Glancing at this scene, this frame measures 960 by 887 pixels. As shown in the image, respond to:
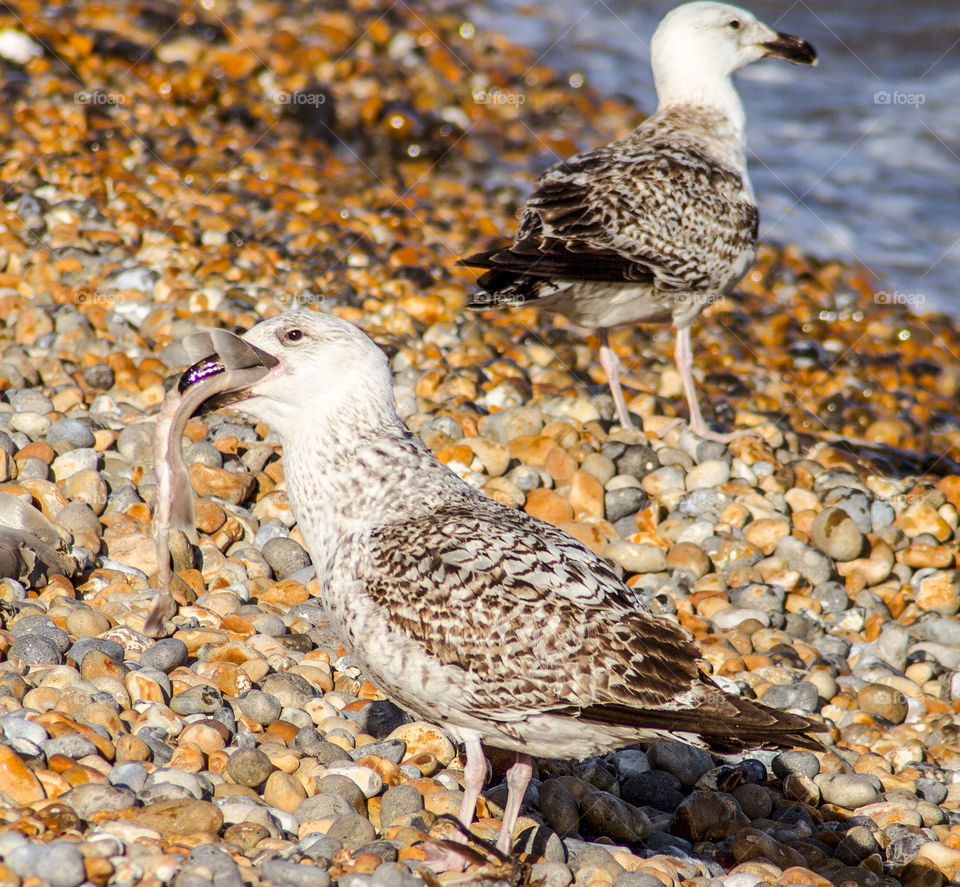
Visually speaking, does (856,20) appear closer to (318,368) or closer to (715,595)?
(715,595)

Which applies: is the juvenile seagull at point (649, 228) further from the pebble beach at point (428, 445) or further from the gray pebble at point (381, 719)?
the gray pebble at point (381, 719)

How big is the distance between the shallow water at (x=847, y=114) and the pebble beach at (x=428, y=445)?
1.90ft

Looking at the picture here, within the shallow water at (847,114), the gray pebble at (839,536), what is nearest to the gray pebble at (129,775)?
the gray pebble at (839,536)

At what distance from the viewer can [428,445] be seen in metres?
5.90

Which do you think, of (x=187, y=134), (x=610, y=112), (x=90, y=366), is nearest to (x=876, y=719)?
(x=90, y=366)

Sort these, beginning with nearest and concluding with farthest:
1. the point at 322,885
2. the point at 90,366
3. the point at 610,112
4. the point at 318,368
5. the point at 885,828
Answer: the point at 322,885 → the point at 318,368 → the point at 885,828 → the point at 90,366 → the point at 610,112

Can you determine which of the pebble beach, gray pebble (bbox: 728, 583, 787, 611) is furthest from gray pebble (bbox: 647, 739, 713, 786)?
gray pebble (bbox: 728, 583, 787, 611)

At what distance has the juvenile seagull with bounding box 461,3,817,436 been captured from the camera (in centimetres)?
574

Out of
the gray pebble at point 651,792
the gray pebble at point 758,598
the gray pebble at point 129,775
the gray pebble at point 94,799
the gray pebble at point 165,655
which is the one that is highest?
the gray pebble at point 94,799

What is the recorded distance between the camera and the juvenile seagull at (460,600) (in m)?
3.36

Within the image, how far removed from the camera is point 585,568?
11.7ft

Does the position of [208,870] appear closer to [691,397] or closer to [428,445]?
[428,445]

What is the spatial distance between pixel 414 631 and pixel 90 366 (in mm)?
3496

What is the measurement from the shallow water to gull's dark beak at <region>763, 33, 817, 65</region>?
2.61 meters
